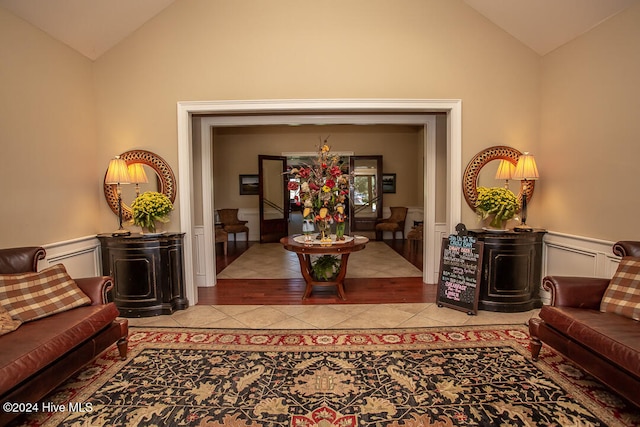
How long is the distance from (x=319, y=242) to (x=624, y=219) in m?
2.88

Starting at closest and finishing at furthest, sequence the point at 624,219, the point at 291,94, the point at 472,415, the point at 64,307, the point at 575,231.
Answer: the point at 472,415, the point at 64,307, the point at 624,219, the point at 575,231, the point at 291,94

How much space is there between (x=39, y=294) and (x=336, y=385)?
7.32 feet

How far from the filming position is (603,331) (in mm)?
1888

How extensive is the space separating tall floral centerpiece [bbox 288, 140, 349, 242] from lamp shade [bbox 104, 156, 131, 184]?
1799 millimetres

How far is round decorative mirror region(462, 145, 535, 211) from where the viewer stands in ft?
12.1

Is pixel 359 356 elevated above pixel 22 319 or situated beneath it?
situated beneath

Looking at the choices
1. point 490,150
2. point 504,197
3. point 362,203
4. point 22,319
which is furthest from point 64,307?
point 362,203

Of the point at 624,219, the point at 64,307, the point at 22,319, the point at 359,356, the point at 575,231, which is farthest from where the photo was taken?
the point at 575,231

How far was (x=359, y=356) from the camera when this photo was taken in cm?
251

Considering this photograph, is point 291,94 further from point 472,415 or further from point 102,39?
point 472,415

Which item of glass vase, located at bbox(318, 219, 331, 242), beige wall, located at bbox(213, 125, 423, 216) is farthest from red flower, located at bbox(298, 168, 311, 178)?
beige wall, located at bbox(213, 125, 423, 216)

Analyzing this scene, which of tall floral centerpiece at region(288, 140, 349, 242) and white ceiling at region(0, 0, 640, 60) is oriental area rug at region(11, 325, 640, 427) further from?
white ceiling at region(0, 0, 640, 60)

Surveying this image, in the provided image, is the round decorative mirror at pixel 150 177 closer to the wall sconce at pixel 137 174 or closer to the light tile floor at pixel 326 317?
the wall sconce at pixel 137 174

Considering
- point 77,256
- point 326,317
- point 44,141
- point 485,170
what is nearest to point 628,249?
point 485,170
